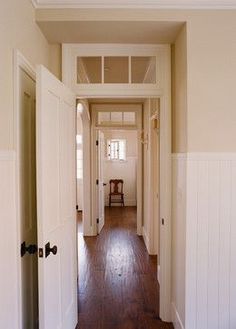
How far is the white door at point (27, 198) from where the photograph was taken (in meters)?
1.89

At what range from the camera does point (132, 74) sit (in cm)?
276

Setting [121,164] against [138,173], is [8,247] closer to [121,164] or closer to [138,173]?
[138,173]

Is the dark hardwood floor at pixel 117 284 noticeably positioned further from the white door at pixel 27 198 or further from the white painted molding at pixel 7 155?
the white painted molding at pixel 7 155

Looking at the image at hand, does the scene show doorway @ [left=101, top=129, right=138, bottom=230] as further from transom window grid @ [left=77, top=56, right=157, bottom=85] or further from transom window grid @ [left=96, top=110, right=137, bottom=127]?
transom window grid @ [left=77, top=56, right=157, bottom=85]

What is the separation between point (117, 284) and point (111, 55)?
8.78ft

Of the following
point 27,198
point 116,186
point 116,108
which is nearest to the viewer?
point 27,198

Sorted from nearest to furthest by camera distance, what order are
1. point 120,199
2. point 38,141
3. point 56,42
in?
1. point 38,141
2. point 56,42
3. point 120,199

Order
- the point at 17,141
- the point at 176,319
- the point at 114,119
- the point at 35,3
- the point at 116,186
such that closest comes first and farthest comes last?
the point at 17,141, the point at 35,3, the point at 176,319, the point at 114,119, the point at 116,186

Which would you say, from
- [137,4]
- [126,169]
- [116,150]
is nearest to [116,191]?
[126,169]

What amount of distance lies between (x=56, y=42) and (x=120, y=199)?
7077 millimetres

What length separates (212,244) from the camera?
225 centimetres

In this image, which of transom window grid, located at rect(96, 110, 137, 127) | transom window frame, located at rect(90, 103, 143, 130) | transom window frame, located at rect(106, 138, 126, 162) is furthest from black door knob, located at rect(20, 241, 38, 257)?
transom window frame, located at rect(106, 138, 126, 162)

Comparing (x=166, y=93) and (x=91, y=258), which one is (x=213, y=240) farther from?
(x=91, y=258)

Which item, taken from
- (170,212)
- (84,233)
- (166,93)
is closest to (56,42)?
(166,93)
